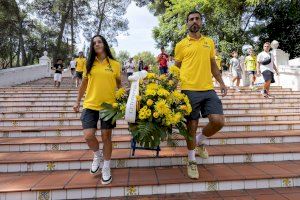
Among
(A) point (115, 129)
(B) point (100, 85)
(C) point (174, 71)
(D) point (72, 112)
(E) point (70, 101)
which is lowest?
(A) point (115, 129)

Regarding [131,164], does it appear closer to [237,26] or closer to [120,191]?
[120,191]

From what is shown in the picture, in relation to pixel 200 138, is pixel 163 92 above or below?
above

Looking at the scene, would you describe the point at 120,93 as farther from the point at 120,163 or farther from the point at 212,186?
the point at 212,186

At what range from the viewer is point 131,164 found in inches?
178

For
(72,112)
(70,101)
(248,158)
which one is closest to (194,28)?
(248,158)

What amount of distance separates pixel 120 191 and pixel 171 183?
67 cm

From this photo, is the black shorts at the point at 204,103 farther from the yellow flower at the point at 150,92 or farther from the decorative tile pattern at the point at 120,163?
the decorative tile pattern at the point at 120,163

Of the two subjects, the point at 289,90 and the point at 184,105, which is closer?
the point at 184,105

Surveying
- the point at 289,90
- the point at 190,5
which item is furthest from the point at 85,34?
the point at 289,90

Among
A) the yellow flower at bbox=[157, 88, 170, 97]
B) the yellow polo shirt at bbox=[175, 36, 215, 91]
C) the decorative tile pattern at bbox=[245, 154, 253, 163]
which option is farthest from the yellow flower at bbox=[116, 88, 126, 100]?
the decorative tile pattern at bbox=[245, 154, 253, 163]

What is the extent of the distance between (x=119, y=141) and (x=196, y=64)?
2126 mm

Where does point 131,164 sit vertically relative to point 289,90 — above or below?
below

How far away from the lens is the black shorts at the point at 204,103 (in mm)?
3877

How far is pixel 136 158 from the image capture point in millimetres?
4543
